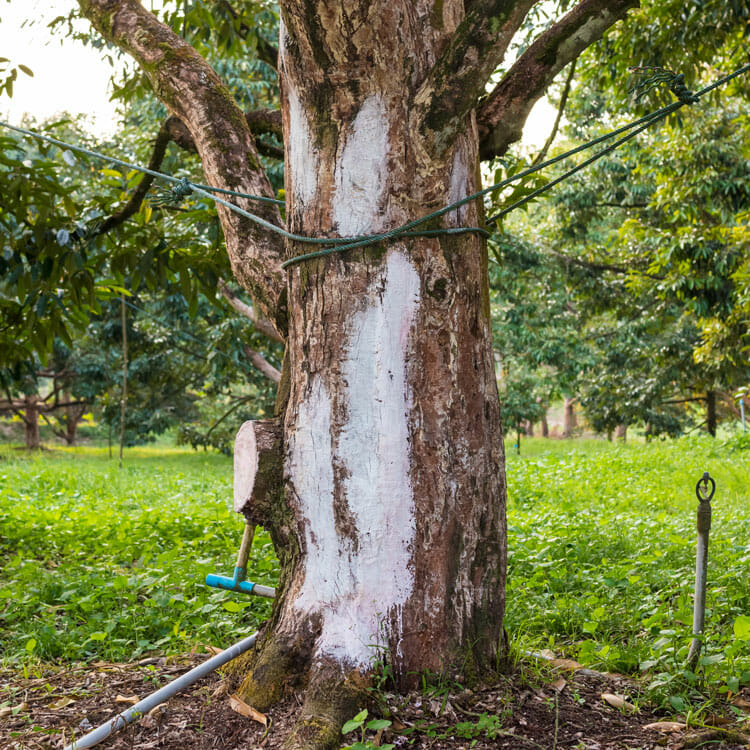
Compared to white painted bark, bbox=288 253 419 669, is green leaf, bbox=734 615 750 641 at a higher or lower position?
lower

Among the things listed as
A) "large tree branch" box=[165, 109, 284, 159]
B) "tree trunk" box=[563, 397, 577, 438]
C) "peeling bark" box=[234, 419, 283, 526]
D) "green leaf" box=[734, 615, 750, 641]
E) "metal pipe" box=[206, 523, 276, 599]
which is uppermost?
"large tree branch" box=[165, 109, 284, 159]

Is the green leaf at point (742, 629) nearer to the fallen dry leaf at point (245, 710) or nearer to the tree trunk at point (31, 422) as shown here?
the fallen dry leaf at point (245, 710)

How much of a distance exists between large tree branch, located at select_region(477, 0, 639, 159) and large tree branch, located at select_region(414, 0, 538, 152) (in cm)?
49

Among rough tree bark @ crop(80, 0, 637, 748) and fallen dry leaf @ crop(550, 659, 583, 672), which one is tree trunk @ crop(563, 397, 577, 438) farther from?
rough tree bark @ crop(80, 0, 637, 748)

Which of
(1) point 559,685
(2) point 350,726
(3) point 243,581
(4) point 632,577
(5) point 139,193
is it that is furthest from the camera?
(5) point 139,193

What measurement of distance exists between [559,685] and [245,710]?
1043 mm

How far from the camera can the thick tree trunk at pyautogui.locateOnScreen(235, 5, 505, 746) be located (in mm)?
2371

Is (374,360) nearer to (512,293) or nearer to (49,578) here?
(49,578)

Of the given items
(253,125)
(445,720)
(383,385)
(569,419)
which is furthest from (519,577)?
(569,419)

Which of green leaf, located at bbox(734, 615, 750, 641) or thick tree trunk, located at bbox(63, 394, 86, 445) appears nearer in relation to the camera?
green leaf, located at bbox(734, 615, 750, 641)

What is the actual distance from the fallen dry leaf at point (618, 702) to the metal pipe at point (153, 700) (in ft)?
3.90

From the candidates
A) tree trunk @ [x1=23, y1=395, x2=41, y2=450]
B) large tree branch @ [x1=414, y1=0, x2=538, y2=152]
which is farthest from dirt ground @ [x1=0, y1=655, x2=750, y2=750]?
tree trunk @ [x1=23, y1=395, x2=41, y2=450]

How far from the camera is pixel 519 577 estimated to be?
4.34 m

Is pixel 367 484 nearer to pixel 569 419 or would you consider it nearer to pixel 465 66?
pixel 465 66
